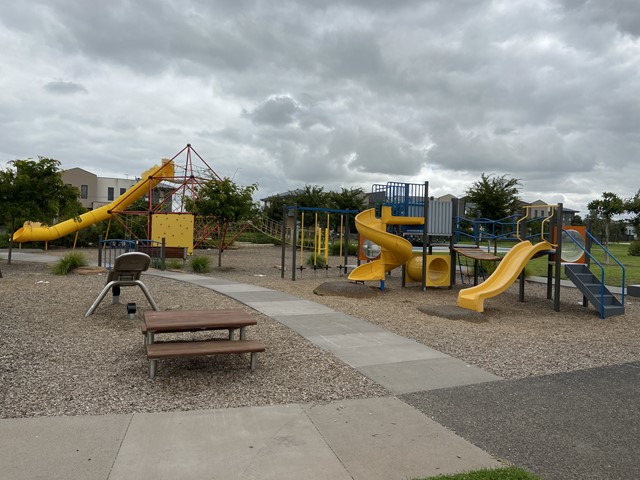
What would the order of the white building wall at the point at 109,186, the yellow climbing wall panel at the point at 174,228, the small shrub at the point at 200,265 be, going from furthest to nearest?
the white building wall at the point at 109,186
the yellow climbing wall panel at the point at 174,228
the small shrub at the point at 200,265

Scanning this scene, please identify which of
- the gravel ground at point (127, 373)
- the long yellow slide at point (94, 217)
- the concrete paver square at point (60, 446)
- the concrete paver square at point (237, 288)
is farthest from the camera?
the long yellow slide at point (94, 217)

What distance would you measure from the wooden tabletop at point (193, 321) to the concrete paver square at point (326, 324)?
185cm

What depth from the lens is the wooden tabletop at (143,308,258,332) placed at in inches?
214

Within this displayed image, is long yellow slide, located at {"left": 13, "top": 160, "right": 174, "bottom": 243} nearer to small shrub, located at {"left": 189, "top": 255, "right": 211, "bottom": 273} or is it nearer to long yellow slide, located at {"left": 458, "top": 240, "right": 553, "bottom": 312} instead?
small shrub, located at {"left": 189, "top": 255, "right": 211, "bottom": 273}

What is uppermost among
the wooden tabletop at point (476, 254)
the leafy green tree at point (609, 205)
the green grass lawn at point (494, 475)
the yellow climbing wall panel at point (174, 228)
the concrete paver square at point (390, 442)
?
the leafy green tree at point (609, 205)

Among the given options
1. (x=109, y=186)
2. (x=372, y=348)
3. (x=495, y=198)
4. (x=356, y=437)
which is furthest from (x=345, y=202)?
(x=109, y=186)

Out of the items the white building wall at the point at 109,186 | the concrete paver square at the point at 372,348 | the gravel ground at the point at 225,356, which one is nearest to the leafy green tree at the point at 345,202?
the gravel ground at the point at 225,356

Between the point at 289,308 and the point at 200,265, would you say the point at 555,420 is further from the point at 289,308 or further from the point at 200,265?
the point at 200,265

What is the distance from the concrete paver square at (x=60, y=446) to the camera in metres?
3.21

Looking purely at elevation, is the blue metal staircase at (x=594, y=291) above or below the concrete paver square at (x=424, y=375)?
above

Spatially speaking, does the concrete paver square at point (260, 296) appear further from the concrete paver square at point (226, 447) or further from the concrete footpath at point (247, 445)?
the concrete paver square at point (226, 447)

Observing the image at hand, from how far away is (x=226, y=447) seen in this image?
12.0 ft

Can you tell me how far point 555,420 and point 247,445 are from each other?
104 inches

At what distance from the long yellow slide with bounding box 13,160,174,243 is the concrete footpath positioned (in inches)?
887
